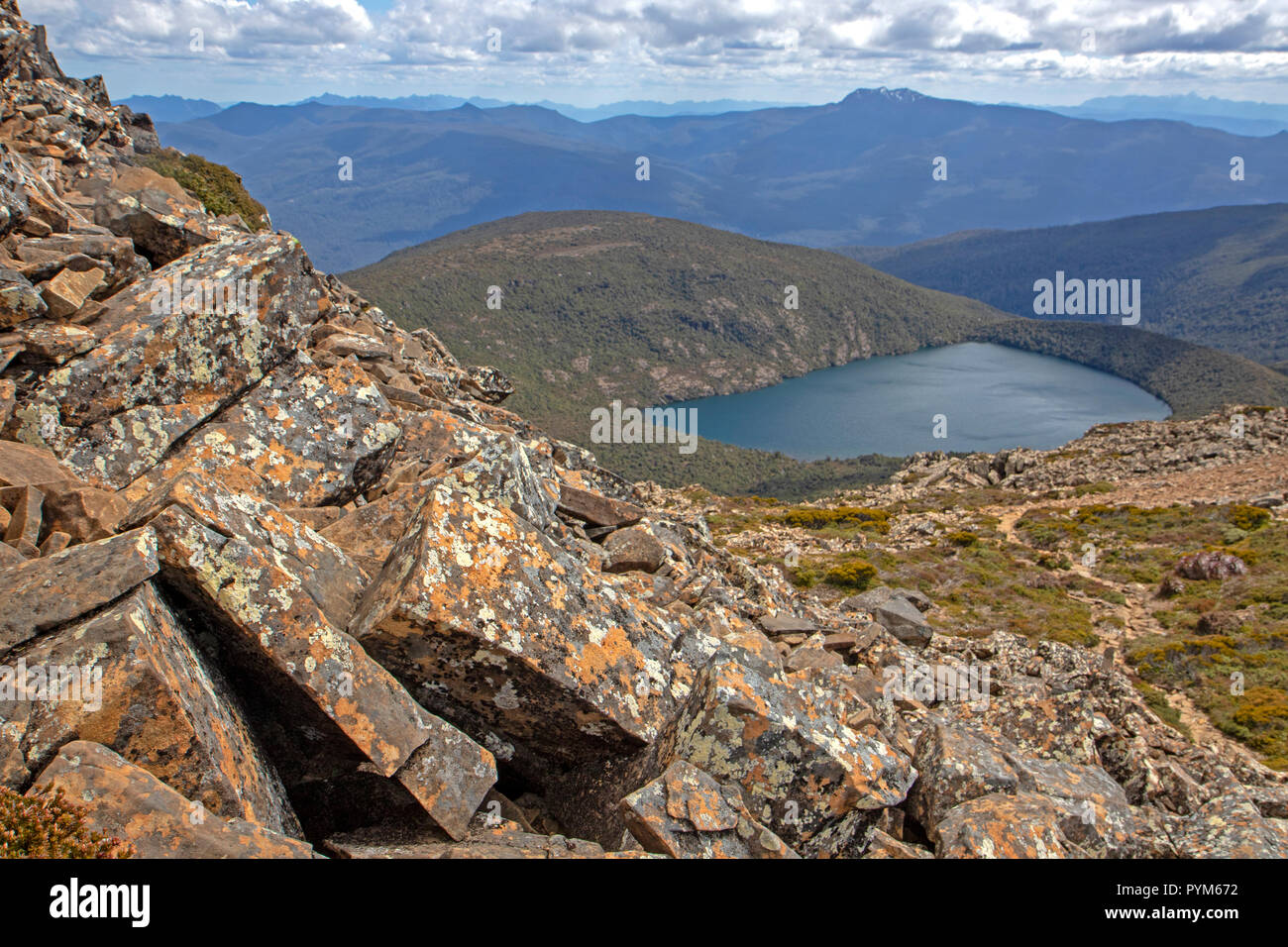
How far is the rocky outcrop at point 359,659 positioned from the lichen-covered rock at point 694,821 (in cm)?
3

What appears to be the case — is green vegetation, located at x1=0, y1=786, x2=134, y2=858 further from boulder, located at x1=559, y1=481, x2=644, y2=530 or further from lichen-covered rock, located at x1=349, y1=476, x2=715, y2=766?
boulder, located at x1=559, y1=481, x2=644, y2=530

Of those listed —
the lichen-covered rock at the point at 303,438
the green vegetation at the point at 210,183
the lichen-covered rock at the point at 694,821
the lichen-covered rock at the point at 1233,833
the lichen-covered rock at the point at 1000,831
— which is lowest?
the lichen-covered rock at the point at 1233,833

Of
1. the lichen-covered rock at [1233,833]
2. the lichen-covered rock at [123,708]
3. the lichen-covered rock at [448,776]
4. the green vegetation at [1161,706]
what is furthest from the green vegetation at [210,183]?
the green vegetation at [1161,706]

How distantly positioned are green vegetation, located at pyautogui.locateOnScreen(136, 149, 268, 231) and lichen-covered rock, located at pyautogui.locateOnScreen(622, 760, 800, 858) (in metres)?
30.7

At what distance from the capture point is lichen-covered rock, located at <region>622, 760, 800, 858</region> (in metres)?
6.12

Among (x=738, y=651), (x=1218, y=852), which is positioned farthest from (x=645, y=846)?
(x=1218, y=852)

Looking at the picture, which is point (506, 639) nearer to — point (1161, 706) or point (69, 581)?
point (69, 581)

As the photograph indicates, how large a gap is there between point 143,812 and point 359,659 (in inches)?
73.2

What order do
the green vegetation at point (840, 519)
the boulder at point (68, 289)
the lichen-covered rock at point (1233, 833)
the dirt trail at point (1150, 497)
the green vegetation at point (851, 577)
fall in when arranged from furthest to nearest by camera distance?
the green vegetation at point (840, 519) → the green vegetation at point (851, 577) → the dirt trail at point (1150, 497) → the boulder at point (68, 289) → the lichen-covered rock at point (1233, 833)

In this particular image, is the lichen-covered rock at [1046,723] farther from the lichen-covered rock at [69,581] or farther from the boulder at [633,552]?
the lichen-covered rock at [69,581]

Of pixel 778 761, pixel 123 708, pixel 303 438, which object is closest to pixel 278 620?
pixel 123 708

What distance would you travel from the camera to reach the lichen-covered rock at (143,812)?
4840 mm

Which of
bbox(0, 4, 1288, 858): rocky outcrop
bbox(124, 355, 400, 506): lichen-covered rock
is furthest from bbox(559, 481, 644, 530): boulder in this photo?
bbox(124, 355, 400, 506): lichen-covered rock

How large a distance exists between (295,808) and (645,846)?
3.01m
